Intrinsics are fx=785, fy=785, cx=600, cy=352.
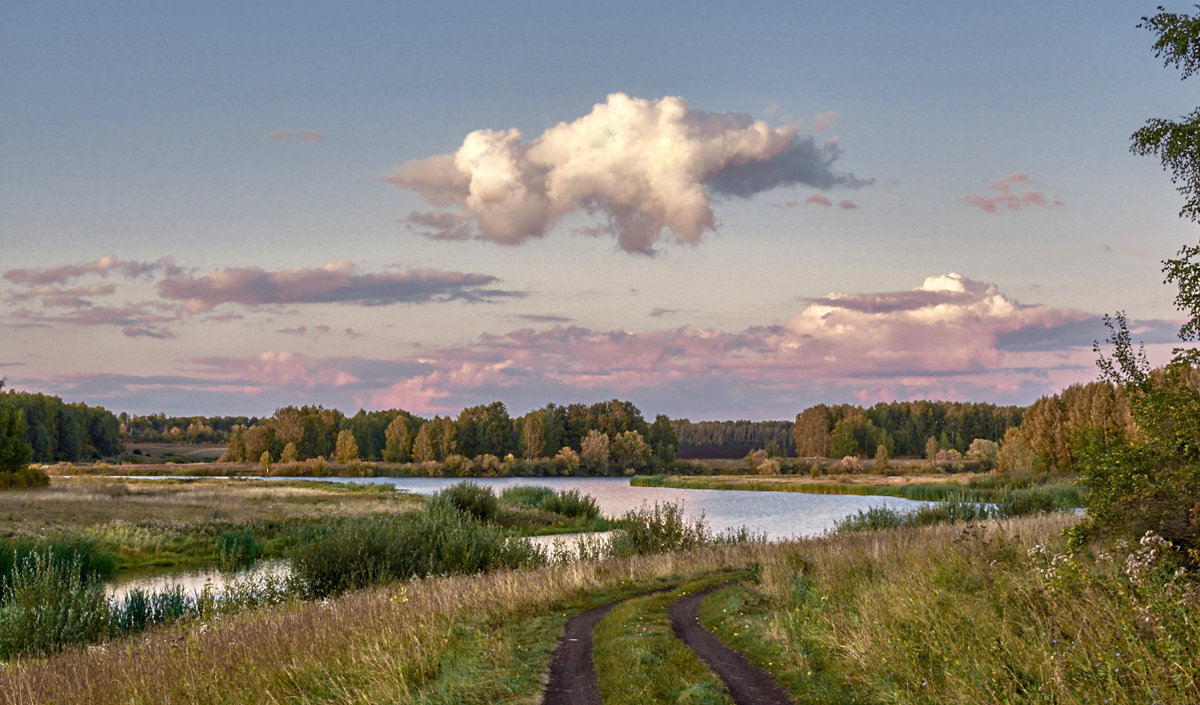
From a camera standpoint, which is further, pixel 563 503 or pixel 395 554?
pixel 563 503

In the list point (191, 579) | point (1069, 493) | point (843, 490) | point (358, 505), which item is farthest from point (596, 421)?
point (191, 579)

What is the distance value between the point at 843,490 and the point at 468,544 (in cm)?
7098

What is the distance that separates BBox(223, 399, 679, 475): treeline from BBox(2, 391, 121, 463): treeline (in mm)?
30592

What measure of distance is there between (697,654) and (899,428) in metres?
192

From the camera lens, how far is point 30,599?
722 inches

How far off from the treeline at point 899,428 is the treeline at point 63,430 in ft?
490

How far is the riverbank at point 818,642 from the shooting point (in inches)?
311

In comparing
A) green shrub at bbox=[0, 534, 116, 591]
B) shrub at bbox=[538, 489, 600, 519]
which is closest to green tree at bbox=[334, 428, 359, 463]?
shrub at bbox=[538, 489, 600, 519]

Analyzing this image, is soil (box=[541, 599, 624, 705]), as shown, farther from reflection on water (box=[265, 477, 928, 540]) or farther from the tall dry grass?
reflection on water (box=[265, 477, 928, 540])

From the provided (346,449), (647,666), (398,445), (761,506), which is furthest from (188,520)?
(398,445)

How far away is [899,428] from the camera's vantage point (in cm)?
19075

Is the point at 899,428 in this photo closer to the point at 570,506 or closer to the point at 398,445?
the point at 398,445

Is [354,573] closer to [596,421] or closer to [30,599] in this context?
[30,599]

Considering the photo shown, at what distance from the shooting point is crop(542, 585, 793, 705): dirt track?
1038 centimetres
